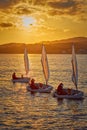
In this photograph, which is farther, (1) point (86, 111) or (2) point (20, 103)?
(2) point (20, 103)

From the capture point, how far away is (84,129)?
131 ft

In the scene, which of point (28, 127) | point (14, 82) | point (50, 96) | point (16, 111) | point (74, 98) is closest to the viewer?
point (28, 127)

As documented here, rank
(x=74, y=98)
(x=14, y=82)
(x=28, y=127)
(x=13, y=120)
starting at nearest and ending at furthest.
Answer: (x=28, y=127) → (x=13, y=120) → (x=74, y=98) → (x=14, y=82)

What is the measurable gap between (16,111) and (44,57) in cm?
2566

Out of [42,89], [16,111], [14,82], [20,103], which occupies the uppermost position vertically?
[16,111]

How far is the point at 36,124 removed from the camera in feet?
136

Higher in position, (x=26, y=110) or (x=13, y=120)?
(x=13, y=120)

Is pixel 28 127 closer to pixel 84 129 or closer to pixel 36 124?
pixel 36 124

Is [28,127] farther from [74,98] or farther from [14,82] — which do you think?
[14,82]

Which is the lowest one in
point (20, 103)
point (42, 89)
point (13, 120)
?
point (42, 89)

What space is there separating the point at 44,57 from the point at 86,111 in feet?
82.2

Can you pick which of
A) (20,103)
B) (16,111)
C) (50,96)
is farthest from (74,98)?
(16,111)

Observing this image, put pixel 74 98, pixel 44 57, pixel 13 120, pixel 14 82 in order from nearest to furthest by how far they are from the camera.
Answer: pixel 13 120
pixel 74 98
pixel 44 57
pixel 14 82

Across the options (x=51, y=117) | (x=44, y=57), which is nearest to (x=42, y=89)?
(x=44, y=57)
